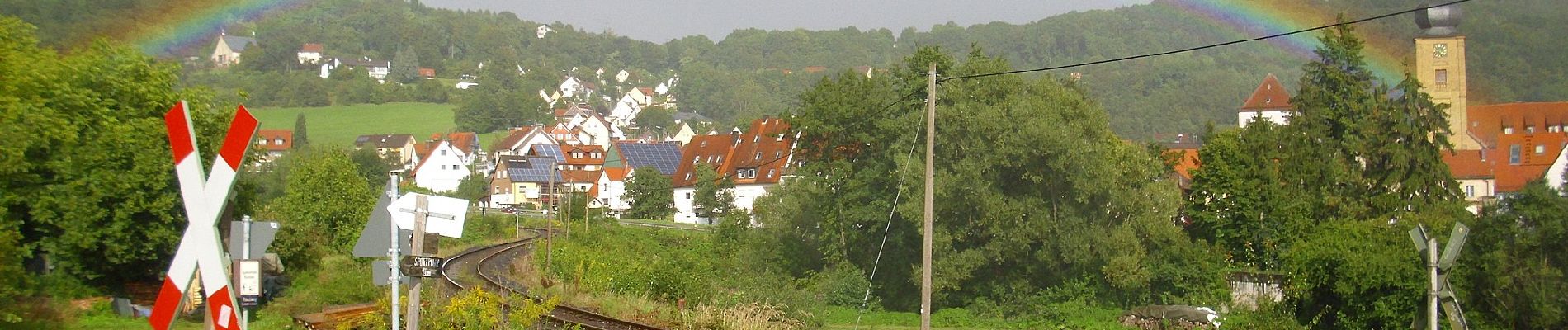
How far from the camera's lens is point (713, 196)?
226 feet

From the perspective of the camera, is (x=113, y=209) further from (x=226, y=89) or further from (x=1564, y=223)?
(x=226, y=89)

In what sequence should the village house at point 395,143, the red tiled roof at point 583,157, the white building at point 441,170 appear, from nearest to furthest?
the white building at point 441,170
the red tiled roof at point 583,157
the village house at point 395,143

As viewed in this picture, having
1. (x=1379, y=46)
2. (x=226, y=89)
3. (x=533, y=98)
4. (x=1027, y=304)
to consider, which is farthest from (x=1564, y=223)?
(x=533, y=98)

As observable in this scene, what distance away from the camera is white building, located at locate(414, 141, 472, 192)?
89500mm

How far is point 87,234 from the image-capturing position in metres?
21.7

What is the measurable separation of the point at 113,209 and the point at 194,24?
1097 inches

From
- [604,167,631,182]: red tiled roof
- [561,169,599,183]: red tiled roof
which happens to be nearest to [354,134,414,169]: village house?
[561,169,599,183]: red tiled roof

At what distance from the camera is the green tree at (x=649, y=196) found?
7588cm

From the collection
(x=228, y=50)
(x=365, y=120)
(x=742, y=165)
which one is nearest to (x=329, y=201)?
(x=742, y=165)

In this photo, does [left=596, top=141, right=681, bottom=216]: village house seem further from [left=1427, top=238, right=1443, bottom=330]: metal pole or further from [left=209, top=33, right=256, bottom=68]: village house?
[left=209, top=33, right=256, bottom=68]: village house

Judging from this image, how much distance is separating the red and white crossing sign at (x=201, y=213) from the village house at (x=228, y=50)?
160355mm

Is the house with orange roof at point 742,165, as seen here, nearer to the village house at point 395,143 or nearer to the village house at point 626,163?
the village house at point 626,163

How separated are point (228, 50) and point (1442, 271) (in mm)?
175604

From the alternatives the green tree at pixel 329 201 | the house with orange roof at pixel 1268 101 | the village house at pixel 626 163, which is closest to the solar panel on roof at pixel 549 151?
the village house at pixel 626 163
